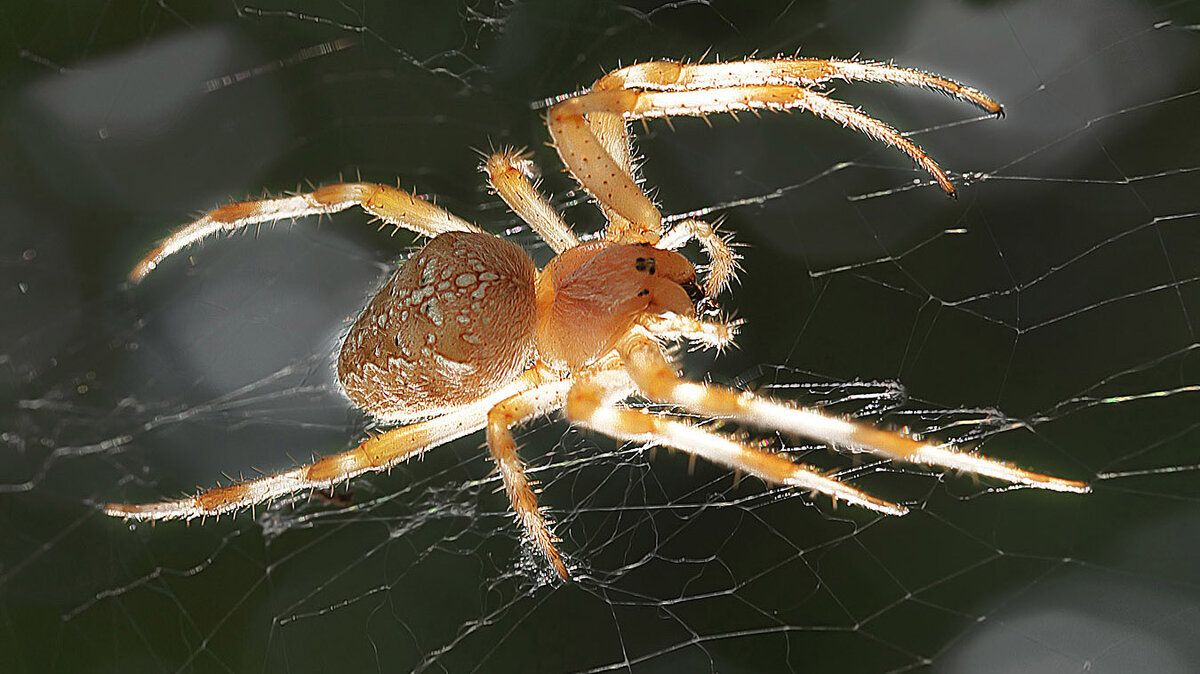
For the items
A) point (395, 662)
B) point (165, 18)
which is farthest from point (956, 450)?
point (165, 18)

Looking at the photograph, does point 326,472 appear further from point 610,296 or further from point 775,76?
point 775,76

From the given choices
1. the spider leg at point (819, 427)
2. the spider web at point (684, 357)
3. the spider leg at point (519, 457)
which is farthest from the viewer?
the spider web at point (684, 357)

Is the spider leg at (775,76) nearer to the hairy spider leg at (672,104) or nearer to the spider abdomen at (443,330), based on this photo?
the hairy spider leg at (672,104)

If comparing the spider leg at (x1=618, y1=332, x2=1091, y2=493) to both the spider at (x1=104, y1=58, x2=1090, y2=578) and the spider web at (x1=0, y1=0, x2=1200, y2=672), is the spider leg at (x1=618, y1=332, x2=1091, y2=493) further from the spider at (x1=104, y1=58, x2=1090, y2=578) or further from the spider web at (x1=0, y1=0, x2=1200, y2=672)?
the spider web at (x1=0, y1=0, x2=1200, y2=672)

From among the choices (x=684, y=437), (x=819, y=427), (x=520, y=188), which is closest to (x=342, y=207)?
(x=520, y=188)

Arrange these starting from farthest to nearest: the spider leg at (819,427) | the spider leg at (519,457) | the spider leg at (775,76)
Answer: the spider leg at (519,457) → the spider leg at (775,76) → the spider leg at (819,427)

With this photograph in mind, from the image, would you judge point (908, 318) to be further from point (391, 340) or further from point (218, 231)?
point (218, 231)

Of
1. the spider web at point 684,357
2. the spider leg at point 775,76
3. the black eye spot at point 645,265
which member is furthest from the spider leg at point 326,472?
the spider leg at point 775,76
